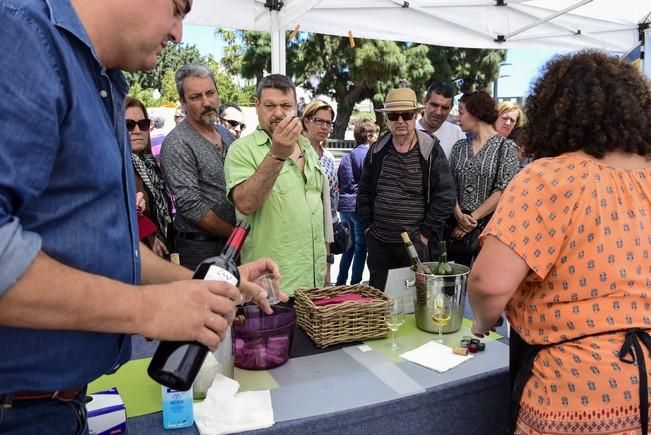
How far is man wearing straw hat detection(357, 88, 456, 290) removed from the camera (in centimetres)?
316

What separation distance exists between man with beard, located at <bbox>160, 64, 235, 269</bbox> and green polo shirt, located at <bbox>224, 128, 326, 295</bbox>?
0.90ft

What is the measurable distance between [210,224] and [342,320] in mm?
1097

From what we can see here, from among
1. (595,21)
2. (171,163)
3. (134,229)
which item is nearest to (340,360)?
(134,229)

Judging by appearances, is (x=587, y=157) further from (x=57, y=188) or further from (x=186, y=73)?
(x=186, y=73)

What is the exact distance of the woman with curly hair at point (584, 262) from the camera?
49.2 inches

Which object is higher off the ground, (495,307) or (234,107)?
(234,107)

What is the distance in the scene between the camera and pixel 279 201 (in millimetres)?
2312

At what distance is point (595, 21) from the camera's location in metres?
5.06

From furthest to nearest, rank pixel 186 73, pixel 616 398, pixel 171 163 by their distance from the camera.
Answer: pixel 186 73
pixel 171 163
pixel 616 398

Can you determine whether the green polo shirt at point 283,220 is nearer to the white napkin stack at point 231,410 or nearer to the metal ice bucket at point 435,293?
the metal ice bucket at point 435,293

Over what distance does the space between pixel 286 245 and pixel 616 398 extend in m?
1.45

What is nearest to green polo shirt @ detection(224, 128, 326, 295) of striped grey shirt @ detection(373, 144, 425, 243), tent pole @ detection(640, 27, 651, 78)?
striped grey shirt @ detection(373, 144, 425, 243)

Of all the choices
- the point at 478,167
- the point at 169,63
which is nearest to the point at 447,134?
the point at 478,167

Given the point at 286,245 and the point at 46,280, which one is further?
the point at 286,245
